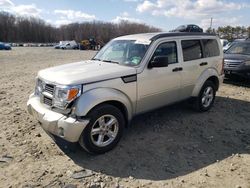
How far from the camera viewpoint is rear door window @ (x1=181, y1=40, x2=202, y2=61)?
214 inches

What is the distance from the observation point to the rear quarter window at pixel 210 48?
19.9 feet

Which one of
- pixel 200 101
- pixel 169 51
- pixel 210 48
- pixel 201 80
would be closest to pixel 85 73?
pixel 169 51

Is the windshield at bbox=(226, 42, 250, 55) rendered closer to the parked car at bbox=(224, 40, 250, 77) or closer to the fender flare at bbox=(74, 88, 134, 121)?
the parked car at bbox=(224, 40, 250, 77)

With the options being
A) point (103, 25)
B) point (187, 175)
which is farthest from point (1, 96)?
point (103, 25)

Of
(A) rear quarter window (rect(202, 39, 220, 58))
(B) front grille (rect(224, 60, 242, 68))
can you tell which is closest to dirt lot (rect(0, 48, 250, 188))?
(A) rear quarter window (rect(202, 39, 220, 58))

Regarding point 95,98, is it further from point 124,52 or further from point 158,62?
point 124,52

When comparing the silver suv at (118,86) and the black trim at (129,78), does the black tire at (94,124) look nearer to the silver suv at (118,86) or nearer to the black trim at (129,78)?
the silver suv at (118,86)

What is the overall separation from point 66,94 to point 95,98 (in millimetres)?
433

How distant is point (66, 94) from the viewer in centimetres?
375

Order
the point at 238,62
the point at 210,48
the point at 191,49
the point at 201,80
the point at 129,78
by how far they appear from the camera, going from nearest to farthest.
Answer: the point at 129,78, the point at 191,49, the point at 201,80, the point at 210,48, the point at 238,62

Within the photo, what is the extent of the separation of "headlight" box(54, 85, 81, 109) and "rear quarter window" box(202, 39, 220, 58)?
3.58 metres

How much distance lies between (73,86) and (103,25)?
108 metres

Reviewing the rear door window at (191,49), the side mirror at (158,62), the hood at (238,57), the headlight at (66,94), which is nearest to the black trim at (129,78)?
the side mirror at (158,62)

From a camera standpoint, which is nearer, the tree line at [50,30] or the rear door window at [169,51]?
the rear door window at [169,51]
